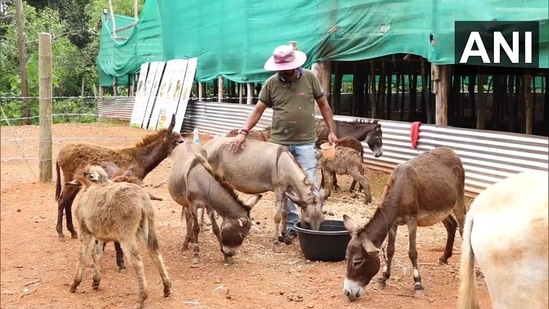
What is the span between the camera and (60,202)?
6488 mm

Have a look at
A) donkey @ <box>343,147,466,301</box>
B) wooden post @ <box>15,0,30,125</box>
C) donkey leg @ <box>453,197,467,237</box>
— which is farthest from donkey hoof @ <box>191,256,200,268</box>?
wooden post @ <box>15,0,30,125</box>

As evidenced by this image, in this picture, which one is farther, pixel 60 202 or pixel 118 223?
pixel 60 202

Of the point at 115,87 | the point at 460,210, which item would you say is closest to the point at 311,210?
the point at 460,210

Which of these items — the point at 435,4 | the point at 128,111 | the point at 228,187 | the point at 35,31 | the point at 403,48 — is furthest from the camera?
the point at 128,111

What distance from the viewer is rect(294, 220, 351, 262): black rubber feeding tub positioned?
5.75 m

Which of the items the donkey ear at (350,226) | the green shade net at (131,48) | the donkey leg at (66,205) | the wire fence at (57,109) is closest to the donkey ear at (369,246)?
the donkey ear at (350,226)

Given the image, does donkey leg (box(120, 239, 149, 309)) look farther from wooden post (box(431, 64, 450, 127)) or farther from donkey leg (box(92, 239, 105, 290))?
wooden post (box(431, 64, 450, 127))

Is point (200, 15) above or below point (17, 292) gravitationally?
above

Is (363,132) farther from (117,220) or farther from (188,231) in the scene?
(117,220)

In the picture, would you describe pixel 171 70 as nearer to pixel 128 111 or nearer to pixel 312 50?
pixel 128 111

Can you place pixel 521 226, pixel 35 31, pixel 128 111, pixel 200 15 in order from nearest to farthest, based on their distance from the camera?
pixel 521 226 < pixel 35 31 < pixel 128 111 < pixel 200 15

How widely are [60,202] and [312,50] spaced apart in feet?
20.9

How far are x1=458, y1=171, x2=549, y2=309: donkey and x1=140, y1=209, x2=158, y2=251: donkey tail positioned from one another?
109 inches

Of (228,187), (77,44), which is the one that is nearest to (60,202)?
(228,187)
